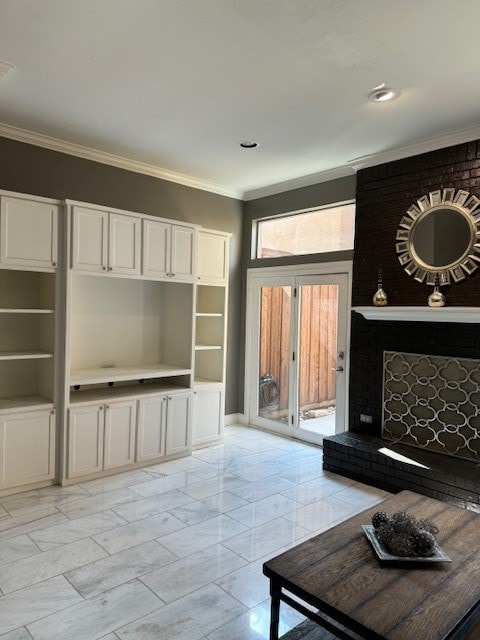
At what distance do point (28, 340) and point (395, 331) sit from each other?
10.9 feet

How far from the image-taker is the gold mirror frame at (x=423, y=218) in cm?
350

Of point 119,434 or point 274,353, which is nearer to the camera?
point 119,434

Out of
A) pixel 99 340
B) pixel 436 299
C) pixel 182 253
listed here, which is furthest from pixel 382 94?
pixel 99 340

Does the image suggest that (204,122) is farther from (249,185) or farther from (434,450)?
(434,450)

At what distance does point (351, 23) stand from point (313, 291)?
9.61ft

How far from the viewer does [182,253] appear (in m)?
4.41

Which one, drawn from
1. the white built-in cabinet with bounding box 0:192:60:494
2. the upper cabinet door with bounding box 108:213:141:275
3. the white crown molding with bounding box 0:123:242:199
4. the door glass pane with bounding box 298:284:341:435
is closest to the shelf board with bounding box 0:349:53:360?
the white built-in cabinet with bounding box 0:192:60:494

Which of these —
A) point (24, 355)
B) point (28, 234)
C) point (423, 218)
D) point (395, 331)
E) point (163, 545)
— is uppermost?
point (423, 218)

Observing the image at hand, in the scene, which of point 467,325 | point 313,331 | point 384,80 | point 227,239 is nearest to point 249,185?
point 227,239

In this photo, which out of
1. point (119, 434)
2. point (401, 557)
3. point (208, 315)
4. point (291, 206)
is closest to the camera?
point (401, 557)

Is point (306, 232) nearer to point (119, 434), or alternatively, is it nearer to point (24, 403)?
point (119, 434)

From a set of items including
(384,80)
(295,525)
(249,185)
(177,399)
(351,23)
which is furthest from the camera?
(249,185)

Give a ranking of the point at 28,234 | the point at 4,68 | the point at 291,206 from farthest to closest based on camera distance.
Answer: the point at 291,206 → the point at 28,234 → the point at 4,68

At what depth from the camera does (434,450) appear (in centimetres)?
379
